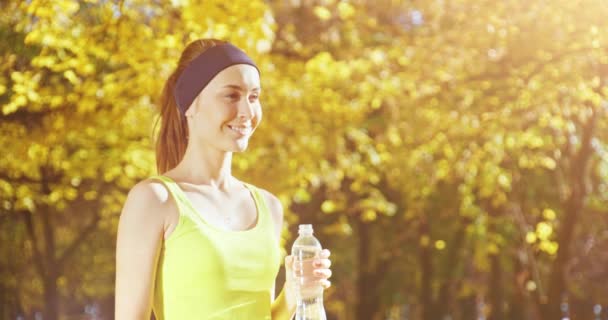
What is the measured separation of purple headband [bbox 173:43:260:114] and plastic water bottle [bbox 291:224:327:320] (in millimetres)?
596

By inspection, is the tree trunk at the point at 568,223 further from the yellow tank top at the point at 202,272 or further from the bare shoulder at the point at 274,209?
the yellow tank top at the point at 202,272

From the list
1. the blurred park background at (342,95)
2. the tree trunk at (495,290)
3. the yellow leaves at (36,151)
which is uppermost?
the blurred park background at (342,95)

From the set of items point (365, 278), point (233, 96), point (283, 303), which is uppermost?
point (365, 278)

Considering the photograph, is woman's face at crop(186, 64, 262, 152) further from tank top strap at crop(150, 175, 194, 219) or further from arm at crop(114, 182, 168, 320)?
arm at crop(114, 182, 168, 320)

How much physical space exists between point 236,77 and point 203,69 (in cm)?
12

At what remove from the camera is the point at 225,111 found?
10.5 feet

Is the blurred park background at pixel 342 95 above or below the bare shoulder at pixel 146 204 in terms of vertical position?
above

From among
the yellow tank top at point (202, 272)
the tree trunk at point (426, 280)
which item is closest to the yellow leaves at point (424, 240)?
the tree trunk at point (426, 280)

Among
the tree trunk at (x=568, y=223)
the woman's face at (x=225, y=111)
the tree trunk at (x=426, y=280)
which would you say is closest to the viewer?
the woman's face at (x=225, y=111)

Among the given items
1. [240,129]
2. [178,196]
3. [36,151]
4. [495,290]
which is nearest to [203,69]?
[240,129]

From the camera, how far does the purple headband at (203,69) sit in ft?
10.5

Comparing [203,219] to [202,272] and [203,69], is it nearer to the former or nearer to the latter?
[202,272]

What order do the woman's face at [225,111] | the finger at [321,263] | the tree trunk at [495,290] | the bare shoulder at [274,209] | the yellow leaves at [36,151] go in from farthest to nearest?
the tree trunk at [495,290]
the yellow leaves at [36,151]
the bare shoulder at [274,209]
the woman's face at [225,111]
the finger at [321,263]

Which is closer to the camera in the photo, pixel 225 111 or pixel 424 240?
pixel 225 111
